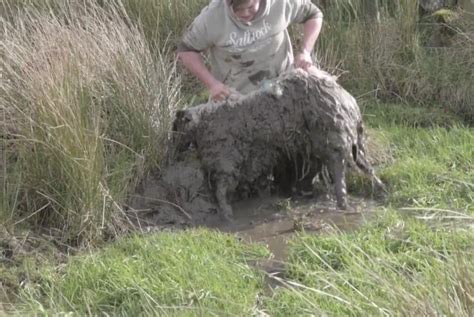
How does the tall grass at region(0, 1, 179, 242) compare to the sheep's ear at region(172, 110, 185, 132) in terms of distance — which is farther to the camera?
the sheep's ear at region(172, 110, 185, 132)

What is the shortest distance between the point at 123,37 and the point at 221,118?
3.58 feet

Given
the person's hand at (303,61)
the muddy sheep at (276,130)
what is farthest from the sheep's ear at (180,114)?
the person's hand at (303,61)

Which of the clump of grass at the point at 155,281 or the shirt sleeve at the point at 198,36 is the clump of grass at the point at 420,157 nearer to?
the clump of grass at the point at 155,281

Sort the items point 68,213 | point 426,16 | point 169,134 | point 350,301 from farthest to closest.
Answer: point 426,16
point 169,134
point 68,213
point 350,301

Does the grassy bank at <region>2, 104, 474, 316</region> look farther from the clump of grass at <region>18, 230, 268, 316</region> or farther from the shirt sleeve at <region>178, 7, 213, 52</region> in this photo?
the shirt sleeve at <region>178, 7, 213, 52</region>

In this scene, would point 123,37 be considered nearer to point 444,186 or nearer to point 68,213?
point 68,213

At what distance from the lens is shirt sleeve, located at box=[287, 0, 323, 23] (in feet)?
21.2

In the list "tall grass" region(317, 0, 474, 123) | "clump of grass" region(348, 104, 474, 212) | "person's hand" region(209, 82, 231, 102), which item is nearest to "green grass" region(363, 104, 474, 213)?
"clump of grass" region(348, 104, 474, 212)

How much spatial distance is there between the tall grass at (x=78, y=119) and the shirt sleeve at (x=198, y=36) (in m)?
0.47

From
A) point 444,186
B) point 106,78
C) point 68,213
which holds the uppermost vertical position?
point 106,78

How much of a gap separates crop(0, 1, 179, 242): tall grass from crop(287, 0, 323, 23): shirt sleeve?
1030 millimetres

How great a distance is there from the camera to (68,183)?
5.51m

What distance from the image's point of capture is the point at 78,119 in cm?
556

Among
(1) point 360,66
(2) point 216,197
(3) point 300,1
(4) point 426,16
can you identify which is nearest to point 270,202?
(2) point 216,197
